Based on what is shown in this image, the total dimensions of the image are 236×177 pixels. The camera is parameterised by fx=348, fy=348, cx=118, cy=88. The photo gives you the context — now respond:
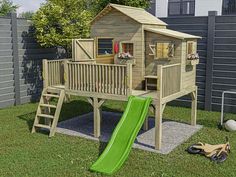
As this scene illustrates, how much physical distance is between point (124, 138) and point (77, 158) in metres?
1.24

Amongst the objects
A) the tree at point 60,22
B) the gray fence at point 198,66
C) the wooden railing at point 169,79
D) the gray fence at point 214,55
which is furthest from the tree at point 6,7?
the wooden railing at point 169,79

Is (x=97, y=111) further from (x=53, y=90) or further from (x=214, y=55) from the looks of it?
(x=214, y=55)

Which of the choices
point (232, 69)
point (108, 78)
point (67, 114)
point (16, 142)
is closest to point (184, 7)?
point (232, 69)

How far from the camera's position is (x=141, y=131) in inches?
421

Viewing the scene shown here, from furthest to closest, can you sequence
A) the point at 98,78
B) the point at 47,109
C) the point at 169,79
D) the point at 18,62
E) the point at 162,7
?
the point at 162,7, the point at 18,62, the point at 47,109, the point at 98,78, the point at 169,79

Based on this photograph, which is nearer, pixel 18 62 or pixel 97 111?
pixel 97 111

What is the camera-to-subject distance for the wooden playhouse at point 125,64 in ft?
31.4

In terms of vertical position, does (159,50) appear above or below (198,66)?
above

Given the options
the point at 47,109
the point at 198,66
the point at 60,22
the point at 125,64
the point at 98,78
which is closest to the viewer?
the point at 98,78

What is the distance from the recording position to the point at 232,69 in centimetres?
1272

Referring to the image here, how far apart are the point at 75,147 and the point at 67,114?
3893mm

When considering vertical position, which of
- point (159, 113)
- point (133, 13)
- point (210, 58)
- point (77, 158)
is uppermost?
point (133, 13)

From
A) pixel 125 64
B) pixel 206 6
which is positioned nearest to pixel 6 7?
pixel 206 6

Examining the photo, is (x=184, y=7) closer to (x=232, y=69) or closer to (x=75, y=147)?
(x=232, y=69)
